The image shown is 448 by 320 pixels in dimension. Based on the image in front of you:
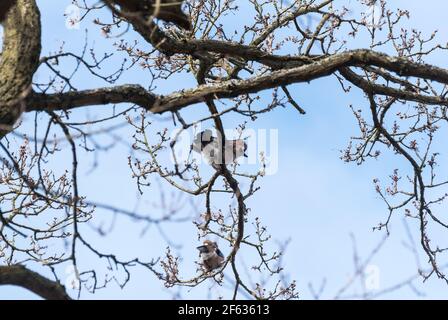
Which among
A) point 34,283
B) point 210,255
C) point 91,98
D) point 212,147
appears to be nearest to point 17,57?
point 91,98

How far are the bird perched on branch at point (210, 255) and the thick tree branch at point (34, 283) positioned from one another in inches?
112

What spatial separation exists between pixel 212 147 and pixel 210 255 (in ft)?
4.04

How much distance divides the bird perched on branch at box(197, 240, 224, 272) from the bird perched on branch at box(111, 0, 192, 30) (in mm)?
2501

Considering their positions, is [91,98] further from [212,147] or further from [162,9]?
[212,147]

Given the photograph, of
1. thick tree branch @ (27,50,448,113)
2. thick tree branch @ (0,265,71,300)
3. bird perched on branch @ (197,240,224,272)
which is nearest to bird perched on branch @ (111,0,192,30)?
thick tree branch @ (27,50,448,113)

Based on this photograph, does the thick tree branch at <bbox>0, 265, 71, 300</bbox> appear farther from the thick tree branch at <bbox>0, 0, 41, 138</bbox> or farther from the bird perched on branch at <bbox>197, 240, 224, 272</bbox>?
the bird perched on branch at <bbox>197, 240, 224, 272</bbox>

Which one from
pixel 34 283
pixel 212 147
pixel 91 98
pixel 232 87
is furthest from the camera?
pixel 212 147

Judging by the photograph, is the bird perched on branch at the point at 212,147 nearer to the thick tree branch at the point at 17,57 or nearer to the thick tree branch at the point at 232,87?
the thick tree branch at the point at 232,87

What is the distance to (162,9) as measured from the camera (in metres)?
4.00

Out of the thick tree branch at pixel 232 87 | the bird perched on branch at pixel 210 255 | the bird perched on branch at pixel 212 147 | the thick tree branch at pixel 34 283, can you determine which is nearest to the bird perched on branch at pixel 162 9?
the thick tree branch at pixel 232 87

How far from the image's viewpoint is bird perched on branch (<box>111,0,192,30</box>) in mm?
3904

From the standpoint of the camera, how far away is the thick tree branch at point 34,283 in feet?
10.7
